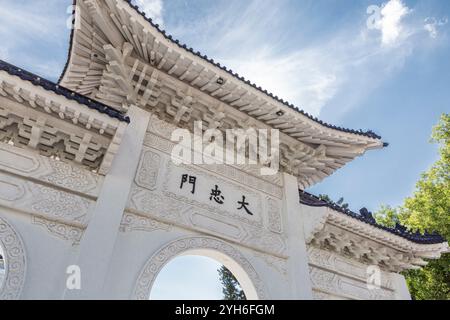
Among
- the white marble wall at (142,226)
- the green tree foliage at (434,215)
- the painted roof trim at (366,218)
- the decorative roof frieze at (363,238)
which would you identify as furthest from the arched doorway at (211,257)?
the green tree foliage at (434,215)

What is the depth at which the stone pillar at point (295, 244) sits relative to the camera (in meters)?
4.96

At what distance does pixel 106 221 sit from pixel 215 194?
1793mm

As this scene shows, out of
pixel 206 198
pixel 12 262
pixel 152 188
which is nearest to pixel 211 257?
pixel 206 198

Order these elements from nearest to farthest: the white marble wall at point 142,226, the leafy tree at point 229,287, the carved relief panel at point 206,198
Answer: the white marble wall at point 142,226 < the carved relief panel at point 206,198 < the leafy tree at point 229,287

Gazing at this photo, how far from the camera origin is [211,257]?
468 cm

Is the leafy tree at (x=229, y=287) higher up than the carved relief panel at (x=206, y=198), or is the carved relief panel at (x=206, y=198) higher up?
the leafy tree at (x=229, y=287)

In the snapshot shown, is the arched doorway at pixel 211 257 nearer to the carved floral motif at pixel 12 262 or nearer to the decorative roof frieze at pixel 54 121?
the carved floral motif at pixel 12 262

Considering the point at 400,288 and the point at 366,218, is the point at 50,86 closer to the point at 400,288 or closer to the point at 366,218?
the point at 366,218

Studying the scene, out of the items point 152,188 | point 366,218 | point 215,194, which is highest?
point 366,218

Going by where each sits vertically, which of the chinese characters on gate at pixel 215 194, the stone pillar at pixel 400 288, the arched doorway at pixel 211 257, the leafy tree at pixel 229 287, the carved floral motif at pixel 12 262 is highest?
the leafy tree at pixel 229 287

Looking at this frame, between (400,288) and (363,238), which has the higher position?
(363,238)

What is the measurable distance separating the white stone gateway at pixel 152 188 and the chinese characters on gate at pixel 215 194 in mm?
21

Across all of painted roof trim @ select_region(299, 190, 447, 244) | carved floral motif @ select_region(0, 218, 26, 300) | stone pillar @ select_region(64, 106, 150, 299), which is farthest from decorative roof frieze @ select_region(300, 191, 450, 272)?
carved floral motif @ select_region(0, 218, 26, 300)
